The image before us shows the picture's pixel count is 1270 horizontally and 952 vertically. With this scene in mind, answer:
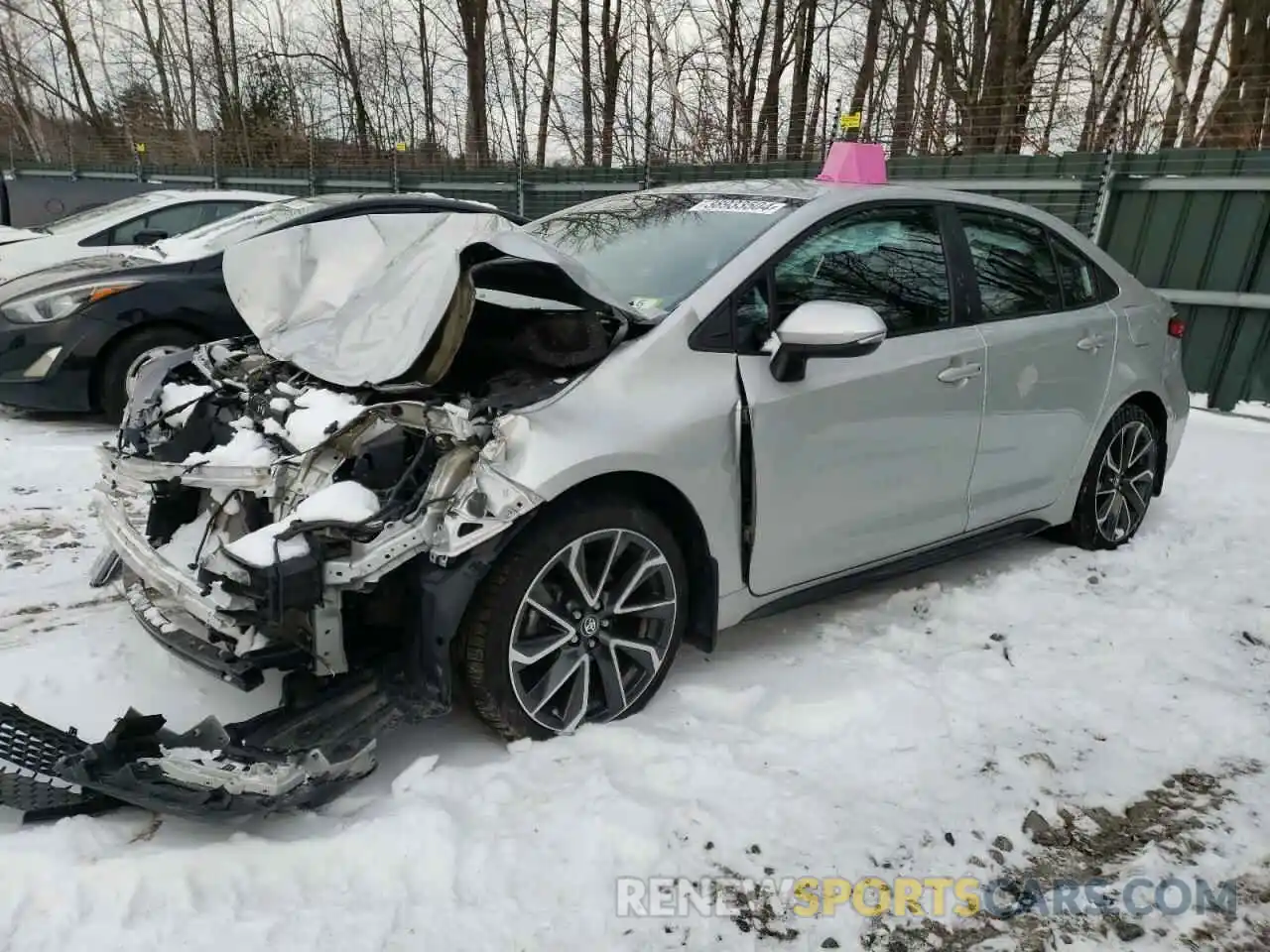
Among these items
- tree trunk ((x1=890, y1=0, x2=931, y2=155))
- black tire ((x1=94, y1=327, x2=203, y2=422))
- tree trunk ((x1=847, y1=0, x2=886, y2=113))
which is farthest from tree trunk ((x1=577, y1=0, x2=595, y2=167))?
black tire ((x1=94, y1=327, x2=203, y2=422))

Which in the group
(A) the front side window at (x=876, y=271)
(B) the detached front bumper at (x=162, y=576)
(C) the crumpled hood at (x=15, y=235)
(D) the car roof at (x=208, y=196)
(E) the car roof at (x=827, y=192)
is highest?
(E) the car roof at (x=827, y=192)

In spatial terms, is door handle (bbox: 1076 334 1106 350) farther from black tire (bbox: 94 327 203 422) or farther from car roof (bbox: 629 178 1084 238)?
black tire (bbox: 94 327 203 422)

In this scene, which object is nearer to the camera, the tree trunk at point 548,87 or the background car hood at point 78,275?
the background car hood at point 78,275

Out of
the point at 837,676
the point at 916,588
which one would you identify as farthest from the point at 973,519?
the point at 837,676

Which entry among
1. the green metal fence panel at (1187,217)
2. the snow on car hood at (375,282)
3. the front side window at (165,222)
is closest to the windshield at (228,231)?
the front side window at (165,222)

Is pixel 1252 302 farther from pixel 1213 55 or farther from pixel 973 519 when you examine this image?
pixel 1213 55

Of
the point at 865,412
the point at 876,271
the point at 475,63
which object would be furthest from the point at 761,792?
the point at 475,63

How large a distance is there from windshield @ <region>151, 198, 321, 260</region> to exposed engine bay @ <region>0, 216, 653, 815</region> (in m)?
3.66

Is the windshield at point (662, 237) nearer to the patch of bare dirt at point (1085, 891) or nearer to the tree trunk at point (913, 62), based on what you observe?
the patch of bare dirt at point (1085, 891)

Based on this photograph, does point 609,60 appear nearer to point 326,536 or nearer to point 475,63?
point 475,63

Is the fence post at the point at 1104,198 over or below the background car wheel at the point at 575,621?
over

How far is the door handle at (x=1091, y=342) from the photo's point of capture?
158 inches

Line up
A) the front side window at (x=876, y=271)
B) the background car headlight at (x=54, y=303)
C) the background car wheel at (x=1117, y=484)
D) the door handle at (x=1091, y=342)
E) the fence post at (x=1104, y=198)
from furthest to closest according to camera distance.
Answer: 1. the fence post at (x=1104, y=198)
2. the background car headlight at (x=54, y=303)
3. the background car wheel at (x=1117, y=484)
4. the door handle at (x=1091, y=342)
5. the front side window at (x=876, y=271)

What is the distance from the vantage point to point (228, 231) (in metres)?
6.34
